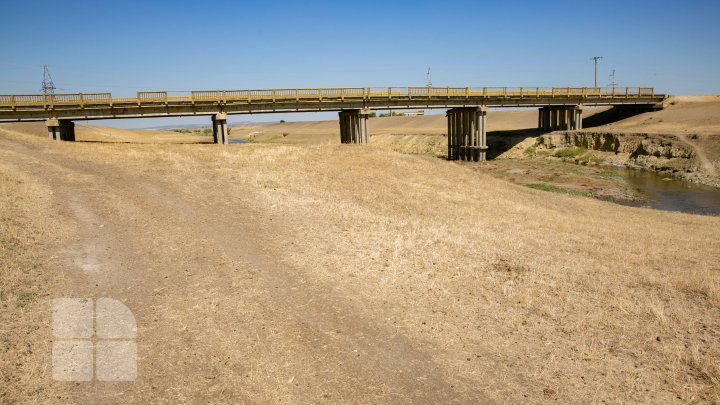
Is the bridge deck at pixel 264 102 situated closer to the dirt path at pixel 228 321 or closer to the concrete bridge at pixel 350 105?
the concrete bridge at pixel 350 105

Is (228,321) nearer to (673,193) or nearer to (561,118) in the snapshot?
(673,193)

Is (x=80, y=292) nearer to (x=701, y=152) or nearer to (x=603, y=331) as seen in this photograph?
(x=603, y=331)

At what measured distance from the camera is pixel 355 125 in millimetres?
57438

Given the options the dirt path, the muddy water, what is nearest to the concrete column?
the muddy water

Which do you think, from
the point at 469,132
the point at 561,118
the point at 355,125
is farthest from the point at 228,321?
the point at 561,118

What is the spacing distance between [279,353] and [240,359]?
84 cm

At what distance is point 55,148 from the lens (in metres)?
36.4

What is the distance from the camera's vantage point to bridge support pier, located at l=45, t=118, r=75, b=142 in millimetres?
44344

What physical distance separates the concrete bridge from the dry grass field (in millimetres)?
22289

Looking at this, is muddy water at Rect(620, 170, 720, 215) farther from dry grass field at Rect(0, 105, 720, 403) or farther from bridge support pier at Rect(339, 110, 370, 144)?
bridge support pier at Rect(339, 110, 370, 144)

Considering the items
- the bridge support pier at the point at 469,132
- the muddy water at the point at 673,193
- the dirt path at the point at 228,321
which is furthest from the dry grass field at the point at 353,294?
the bridge support pier at the point at 469,132

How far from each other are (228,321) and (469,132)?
60.0 metres

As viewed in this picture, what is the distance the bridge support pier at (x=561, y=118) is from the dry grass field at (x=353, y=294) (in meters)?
52.2

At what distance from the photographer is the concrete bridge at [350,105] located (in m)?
44.8
